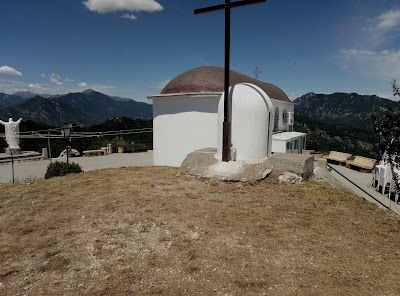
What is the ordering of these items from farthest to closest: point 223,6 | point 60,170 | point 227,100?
point 60,170 < point 227,100 < point 223,6

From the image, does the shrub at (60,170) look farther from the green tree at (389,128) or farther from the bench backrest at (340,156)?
the bench backrest at (340,156)

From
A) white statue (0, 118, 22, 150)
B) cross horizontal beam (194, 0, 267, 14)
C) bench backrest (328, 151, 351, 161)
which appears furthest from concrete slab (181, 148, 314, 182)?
white statue (0, 118, 22, 150)

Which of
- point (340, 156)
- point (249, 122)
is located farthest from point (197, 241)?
point (340, 156)

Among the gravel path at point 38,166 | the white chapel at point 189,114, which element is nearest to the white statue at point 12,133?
the gravel path at point 38,166

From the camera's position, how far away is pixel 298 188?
9117 millimetres

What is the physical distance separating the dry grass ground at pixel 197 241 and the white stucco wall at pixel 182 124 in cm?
720

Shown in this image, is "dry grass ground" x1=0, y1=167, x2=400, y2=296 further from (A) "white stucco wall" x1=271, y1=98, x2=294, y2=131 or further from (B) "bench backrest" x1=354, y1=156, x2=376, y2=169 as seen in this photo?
(B) "bench backrest" x1=354, y1=156, x2=376, y2=169

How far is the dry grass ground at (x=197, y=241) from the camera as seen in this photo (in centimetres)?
459

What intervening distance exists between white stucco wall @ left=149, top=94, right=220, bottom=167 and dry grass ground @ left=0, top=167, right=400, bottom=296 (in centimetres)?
720

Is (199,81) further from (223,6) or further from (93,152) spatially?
(93,152)

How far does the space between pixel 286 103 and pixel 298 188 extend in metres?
15.9

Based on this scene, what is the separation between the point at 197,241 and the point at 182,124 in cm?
1146

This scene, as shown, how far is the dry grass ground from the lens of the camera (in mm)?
4590

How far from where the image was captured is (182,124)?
55.2 ft
